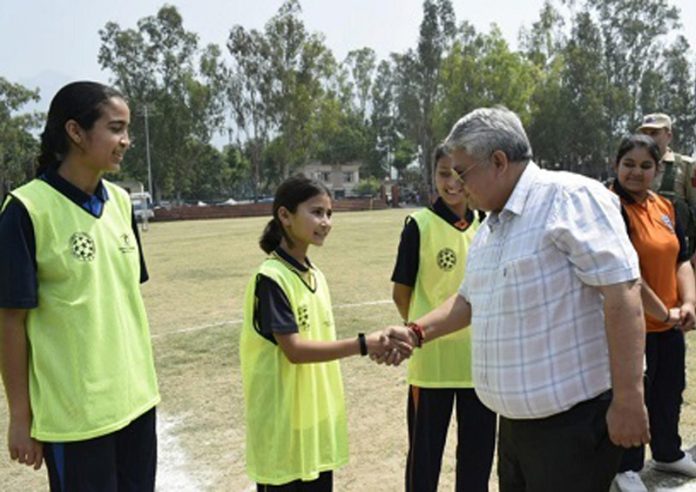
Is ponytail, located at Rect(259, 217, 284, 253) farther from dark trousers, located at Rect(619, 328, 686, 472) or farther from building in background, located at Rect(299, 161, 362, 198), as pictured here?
building in background, located at Rect(299, 161, 362, 198)

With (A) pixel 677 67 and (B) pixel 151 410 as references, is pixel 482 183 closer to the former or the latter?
(B) pixel 151 410

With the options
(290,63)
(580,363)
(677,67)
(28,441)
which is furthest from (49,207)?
(677,67)

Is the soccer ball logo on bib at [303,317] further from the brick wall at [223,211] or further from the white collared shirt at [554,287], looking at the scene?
the brick wall at [223,211]

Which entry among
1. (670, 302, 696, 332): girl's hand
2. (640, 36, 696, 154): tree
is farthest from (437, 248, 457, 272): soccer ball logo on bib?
(640, 36, 696, 154): tree

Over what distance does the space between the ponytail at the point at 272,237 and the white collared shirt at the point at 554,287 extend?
1.10 metres

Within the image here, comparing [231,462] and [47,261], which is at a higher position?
[47,261]

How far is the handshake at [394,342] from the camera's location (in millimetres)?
3041

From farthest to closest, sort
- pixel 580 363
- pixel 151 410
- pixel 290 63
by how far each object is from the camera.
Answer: pixel 290 63, pixel 151 410, pixel 580 363

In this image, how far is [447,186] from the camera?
341 cm

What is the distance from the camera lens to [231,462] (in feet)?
15.0

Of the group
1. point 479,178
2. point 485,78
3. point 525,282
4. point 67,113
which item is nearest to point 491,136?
point 479,178

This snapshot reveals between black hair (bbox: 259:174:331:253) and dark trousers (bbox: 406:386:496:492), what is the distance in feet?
3.76

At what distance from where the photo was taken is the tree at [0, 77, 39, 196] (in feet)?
158

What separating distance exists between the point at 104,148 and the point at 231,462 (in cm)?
276
